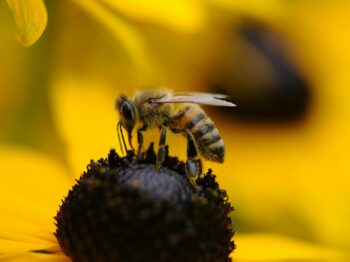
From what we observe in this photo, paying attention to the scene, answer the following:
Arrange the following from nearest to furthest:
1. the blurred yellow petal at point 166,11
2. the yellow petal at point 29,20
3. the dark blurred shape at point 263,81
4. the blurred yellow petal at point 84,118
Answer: the yellow petal at point 29,20 < the blurred yellow petal at point 166,11 < the blurred yellow petal at point 84,118 < the dark blurred shape at point 263,81

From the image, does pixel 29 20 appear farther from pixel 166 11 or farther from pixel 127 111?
pixel 166 11

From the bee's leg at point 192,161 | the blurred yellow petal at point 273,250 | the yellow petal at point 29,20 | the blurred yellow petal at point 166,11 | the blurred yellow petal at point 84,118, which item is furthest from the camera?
the blurred yellow petal at point 84,118

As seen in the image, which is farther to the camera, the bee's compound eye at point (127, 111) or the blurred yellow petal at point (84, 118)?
the blurred yellow petal at point (84, 118)

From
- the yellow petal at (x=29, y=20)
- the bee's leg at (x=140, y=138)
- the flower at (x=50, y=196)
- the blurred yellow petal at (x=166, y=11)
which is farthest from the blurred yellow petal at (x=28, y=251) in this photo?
the blurred yellow petal at (x=166, y=11)

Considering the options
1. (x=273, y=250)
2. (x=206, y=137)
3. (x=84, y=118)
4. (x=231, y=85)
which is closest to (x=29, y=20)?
(x=206, y=137)

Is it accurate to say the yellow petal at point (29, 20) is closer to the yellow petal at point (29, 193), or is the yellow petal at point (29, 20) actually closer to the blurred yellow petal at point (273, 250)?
the yellow petal at point (29, 193)

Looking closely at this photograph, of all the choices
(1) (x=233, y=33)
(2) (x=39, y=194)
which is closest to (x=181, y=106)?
(2) (x=39, y=194)

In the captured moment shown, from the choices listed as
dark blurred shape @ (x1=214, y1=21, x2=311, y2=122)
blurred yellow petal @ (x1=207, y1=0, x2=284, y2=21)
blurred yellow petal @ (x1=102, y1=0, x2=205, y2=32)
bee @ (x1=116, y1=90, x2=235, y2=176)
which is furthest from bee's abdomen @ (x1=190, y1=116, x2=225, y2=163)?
dark blurred shape @ (x1=214, y1=21, x2=311, y2=122)

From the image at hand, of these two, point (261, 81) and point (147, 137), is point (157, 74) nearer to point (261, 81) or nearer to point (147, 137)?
point (147, 137)

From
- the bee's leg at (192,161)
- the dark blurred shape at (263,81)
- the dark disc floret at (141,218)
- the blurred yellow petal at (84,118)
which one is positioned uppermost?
the dark blurred shape at (263,81)
